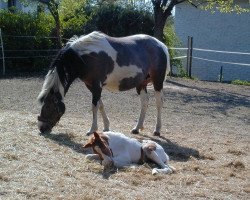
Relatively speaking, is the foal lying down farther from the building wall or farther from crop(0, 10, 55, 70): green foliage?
the building wall

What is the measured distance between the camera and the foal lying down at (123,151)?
17.4 ft

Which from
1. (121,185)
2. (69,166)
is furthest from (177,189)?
(69,166)

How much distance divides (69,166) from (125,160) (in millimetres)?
686

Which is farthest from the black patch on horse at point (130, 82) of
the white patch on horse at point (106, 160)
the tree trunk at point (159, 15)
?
the tree trunk at point (159, 15)

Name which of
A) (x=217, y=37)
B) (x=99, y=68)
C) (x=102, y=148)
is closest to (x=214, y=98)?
(x=99, y=68)

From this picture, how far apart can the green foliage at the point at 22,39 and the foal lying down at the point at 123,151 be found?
1148 centimetres

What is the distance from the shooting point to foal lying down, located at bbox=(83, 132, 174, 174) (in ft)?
17.4

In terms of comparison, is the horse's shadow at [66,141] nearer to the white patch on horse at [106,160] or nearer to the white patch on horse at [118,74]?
the white patch on horse at [106,160]

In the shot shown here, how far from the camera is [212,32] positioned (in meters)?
22.2

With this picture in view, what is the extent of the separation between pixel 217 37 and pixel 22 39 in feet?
32.3

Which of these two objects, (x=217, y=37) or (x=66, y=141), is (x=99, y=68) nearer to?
(x=66, y=141)

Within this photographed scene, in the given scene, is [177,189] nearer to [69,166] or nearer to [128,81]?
[69,166]

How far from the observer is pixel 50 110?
673cm

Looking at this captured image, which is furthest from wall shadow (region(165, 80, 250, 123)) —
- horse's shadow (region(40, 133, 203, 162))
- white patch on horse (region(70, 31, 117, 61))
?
white patch on horse (region(70, 31, 117, 61))
